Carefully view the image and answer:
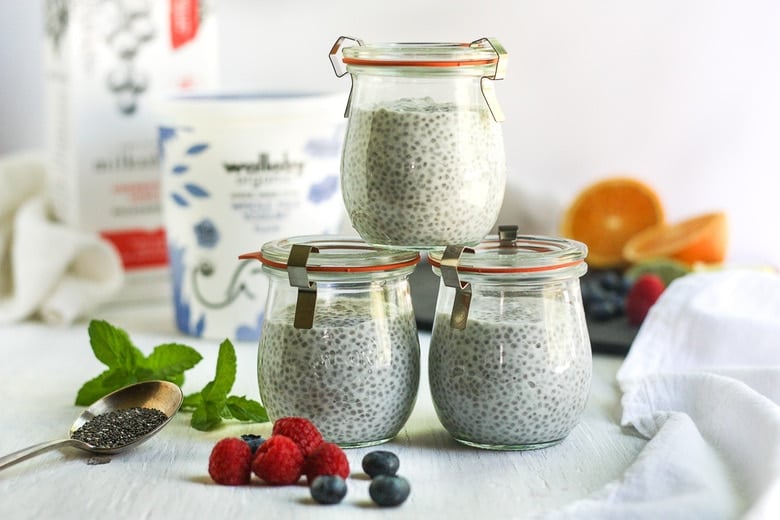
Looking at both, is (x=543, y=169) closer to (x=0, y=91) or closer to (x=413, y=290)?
(x=413, y=290)

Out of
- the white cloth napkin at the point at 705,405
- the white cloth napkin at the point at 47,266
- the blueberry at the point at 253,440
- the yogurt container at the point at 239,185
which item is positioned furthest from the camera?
the white cloth napkin at the point at 47,266

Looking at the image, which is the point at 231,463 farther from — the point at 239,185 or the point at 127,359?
the point at 239,185

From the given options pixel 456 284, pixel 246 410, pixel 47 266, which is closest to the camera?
pixel 456 284

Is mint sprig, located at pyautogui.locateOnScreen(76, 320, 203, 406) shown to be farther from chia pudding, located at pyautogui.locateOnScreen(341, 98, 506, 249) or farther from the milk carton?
the milk carton

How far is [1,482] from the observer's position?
2.95 feet

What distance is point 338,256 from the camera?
958mm

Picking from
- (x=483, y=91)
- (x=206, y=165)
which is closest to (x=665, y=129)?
(x=206, y=165)

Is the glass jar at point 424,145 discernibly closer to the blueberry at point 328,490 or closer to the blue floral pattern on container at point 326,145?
the blueberry at point 328,490

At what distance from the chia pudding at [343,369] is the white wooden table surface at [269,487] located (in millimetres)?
38

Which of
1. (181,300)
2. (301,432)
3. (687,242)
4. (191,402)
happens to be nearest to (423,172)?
(301,432)

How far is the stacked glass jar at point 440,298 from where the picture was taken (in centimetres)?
94

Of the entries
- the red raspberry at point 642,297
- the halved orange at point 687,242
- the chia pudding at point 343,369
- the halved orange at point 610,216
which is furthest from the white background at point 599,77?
the chia pudding at point 343,369

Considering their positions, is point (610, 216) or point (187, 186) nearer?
point (187, 186)

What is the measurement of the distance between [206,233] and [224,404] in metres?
0.41
